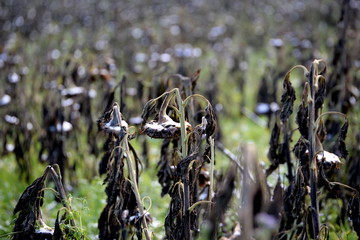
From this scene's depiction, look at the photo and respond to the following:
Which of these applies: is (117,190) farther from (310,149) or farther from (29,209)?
(310,149)

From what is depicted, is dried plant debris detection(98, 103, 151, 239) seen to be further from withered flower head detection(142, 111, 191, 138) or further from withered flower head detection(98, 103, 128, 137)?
withered flower head detection(142, 111, 191, 138)

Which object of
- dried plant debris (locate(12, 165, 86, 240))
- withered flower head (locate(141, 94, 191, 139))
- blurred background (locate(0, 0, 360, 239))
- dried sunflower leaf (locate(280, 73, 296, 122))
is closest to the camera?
withered flower head (locate(141, 94, 191, 139))

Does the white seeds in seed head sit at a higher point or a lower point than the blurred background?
higher

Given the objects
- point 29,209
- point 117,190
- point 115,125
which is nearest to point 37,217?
point 29,209

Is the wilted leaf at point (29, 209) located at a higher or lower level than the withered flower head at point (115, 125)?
lower

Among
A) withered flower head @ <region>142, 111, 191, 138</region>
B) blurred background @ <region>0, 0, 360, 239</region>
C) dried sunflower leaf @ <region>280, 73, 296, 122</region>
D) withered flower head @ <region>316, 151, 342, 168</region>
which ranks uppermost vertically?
withered flower head @ <region>142, 111, 191, 138</region>

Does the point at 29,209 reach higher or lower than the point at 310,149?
lower

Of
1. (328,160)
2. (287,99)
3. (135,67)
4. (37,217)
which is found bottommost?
(135,67)

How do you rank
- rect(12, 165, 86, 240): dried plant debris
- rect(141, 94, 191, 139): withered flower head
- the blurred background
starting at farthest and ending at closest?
the blurred background < rect(12, 165, 86, 240): dried plant debris < rect(141, 94, 191, 139): withered flower head

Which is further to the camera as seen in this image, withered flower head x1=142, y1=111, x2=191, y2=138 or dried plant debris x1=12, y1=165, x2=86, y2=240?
dried plant debris x1=12, y1=165, x2=86, y2=240

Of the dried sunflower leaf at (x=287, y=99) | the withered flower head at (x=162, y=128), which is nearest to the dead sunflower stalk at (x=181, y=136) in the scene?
the withered flower head at (x=162, y=128)

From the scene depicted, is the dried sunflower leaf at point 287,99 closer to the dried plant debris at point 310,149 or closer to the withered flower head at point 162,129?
the dried plant debris at point 310,149

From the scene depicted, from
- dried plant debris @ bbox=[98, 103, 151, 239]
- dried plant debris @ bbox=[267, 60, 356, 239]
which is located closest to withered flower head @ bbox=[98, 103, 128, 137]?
dried plant debris @ bbox=[98, 103, 151, 239]

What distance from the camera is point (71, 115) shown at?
12.2ft
